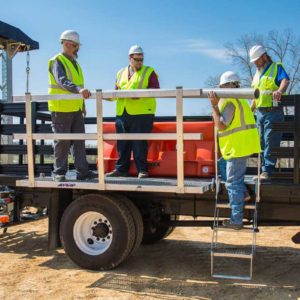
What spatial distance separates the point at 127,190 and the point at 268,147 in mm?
1701

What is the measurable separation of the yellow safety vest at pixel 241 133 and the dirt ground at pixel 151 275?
1.51 meters

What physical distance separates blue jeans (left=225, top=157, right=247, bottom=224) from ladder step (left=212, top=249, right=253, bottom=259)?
0.31 m

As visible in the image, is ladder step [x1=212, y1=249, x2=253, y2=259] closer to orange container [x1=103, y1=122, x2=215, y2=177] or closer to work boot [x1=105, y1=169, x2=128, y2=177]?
orange container [x1=103, y1=122, x2=215, y2=177]

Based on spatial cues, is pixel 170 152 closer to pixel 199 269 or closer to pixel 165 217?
pixel 165 217

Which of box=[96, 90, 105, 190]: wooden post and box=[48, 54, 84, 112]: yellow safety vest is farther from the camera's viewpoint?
box=[48, 54, 84, 112]: yellow safety vest

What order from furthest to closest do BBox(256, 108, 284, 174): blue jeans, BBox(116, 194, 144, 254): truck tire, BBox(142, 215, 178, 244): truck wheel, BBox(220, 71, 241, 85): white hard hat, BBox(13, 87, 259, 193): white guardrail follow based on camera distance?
BBox(142, 215, 178, 244): truck wheel
BBox(116, 194, 144, 254): truck tire
BBox(256, 108, 284, 174): blue jeans
BBox(220, 71, 241, 85): white hard hat
BBox(13, 87, 259, 193): white guardrail

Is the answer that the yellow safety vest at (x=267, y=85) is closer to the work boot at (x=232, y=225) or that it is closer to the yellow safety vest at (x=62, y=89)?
the work boot at (x=232, y=225)

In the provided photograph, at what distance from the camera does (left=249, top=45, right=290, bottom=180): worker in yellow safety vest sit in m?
5.84

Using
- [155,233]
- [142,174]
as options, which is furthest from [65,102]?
[155,233]

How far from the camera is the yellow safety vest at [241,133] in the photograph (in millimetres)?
5547

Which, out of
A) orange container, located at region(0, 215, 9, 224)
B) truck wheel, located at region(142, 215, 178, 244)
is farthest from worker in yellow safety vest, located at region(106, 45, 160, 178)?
orange container, located at region(0, 215, 9, 224)

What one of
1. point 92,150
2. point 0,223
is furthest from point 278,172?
point 0,223

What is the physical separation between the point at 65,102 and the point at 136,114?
0.93 metres

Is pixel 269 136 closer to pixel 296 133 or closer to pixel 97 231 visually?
pixel 296 133
